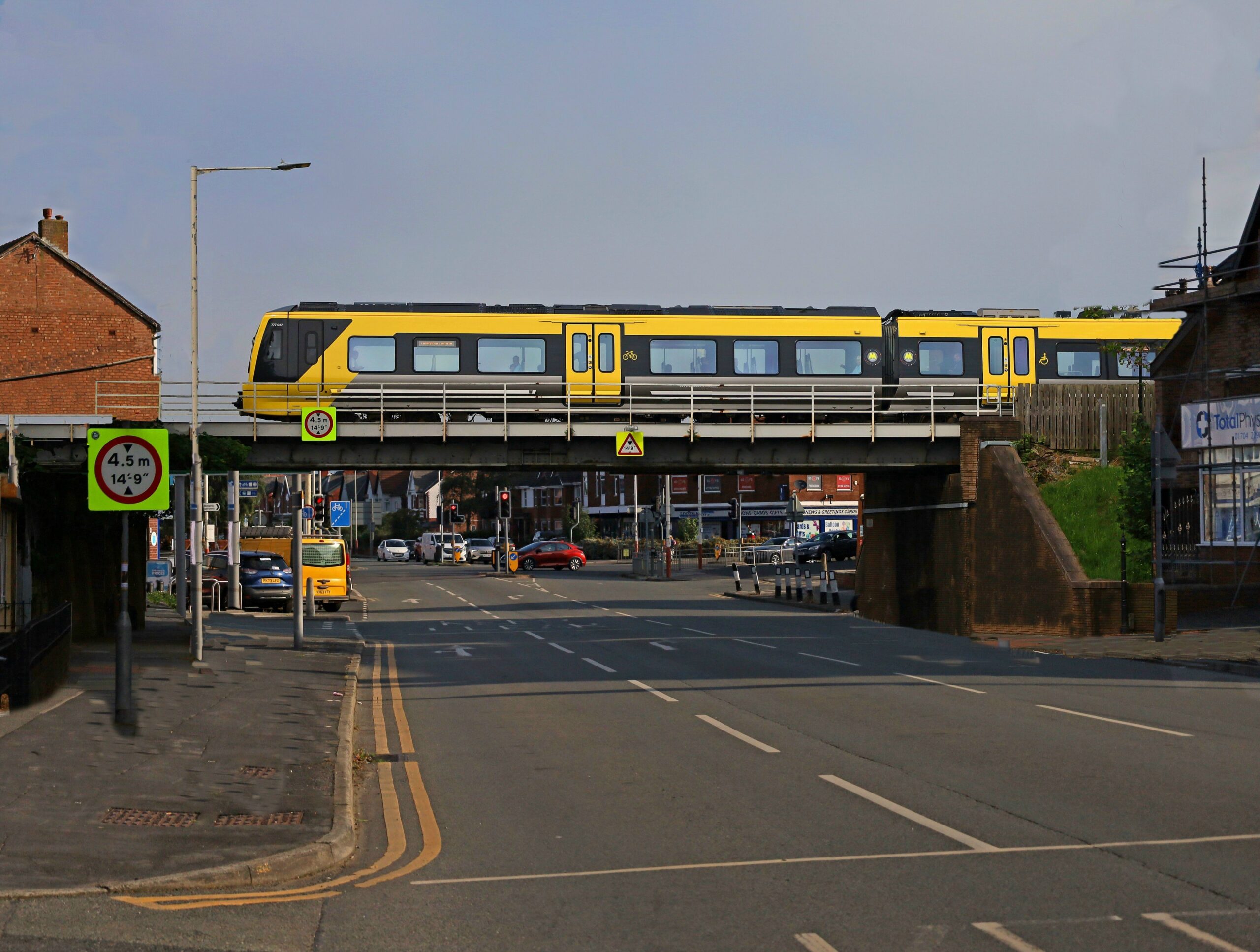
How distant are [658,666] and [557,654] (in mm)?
3262

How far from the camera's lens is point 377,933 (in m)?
6.49

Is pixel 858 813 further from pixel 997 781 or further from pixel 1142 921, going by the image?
pixel 1142 921

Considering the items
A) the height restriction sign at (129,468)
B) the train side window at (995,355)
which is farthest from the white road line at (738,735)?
the train side window at (995,355)

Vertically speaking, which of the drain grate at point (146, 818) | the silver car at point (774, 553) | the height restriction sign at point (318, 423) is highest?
the height restriction sign at point (318, 423)

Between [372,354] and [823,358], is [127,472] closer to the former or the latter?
[372,354]

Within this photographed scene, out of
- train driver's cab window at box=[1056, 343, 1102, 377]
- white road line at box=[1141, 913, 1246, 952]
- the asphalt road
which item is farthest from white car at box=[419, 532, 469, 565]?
white road line at box=[1141, 913, 1246, 952]

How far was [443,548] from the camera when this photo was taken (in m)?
86.4

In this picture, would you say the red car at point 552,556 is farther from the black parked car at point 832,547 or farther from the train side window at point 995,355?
the train side window at point 995,355

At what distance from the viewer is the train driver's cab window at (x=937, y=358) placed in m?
35.2

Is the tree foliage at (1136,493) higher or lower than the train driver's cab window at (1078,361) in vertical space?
lower

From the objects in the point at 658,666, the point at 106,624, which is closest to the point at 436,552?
the point at 106,624

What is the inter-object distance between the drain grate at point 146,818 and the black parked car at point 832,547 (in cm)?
5365

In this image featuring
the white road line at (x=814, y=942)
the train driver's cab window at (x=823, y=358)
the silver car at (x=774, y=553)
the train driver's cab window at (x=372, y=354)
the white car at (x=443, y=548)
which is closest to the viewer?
the white road line at (x=814, y=942)

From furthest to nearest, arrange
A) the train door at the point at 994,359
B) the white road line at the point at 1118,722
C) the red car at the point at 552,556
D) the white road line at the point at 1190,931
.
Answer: the red car at the point at 552,556, the train door at the point at 994,359, the white road line at the point at 1118,722, the white road line at the point at 1190,931
